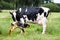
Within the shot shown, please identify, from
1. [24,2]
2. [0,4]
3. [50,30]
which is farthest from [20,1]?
[50,30]

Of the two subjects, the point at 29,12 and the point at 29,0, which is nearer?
the point at 29,12

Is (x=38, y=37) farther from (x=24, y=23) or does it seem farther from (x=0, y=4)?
(x=0, y=4)

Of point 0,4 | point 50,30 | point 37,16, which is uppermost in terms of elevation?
point 37,16

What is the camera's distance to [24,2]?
49.6m

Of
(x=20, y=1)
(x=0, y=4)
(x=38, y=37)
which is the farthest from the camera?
(x=0, y=4)

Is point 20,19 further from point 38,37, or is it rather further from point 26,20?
point 38,37

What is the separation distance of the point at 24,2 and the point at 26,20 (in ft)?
126

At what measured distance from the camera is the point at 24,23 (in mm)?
11375

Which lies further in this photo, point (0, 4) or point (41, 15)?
point (0, 4)

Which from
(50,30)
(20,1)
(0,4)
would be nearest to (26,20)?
(50,30)

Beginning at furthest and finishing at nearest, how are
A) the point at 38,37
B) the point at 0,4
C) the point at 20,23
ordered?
1. the point at 0,4
2. the point at 20,23
3. the point at 38,37

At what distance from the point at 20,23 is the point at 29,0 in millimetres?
38662

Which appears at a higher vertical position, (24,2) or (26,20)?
(26,20)

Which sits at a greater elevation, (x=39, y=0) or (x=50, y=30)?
(x=50, y=30)
